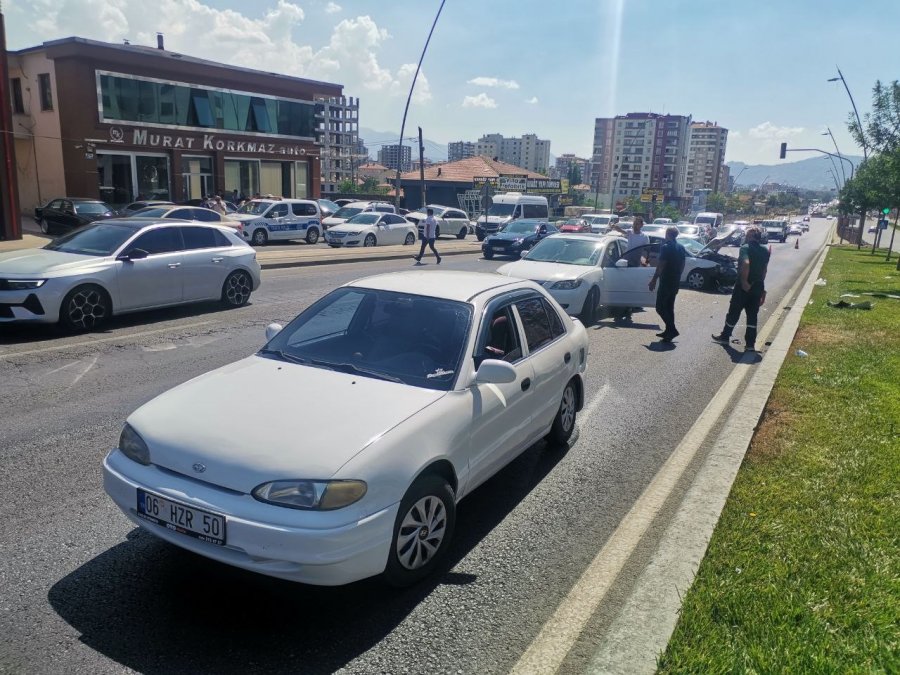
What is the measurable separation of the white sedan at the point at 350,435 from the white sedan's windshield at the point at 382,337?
0.01 m

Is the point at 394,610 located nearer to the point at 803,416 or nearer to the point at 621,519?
the point at 621,519

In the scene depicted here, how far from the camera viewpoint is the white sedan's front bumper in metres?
3.20

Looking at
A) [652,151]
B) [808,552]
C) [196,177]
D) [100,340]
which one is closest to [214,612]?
[808,552]

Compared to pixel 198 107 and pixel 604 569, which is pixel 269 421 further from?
pixel 198 107

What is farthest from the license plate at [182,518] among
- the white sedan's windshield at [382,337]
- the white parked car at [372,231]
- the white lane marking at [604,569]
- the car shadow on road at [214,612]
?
the white parked car at [372,231]

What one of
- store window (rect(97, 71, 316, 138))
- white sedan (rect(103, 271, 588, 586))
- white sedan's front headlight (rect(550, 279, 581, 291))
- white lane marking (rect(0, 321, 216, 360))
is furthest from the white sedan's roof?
store window (rect(97, 71, 316, 138))

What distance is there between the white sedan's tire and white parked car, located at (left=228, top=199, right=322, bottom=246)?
24.3 metres

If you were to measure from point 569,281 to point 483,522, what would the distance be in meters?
7.77

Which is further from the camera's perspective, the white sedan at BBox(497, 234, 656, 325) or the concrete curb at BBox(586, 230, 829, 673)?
the white sedan at BBox(497, 234, 656, 325)

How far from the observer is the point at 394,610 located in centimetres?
362

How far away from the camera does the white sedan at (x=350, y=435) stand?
3.28 metres

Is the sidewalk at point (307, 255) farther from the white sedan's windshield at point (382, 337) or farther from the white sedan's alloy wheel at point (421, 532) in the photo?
the white sedan's alloy wheel at point (421, 532)

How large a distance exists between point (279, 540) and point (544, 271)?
961 centimetres

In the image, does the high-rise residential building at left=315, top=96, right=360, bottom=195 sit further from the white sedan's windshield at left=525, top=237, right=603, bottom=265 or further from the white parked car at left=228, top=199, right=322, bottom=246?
the white sedan's windshield at left=525, top=237, right=603, bottom=265
